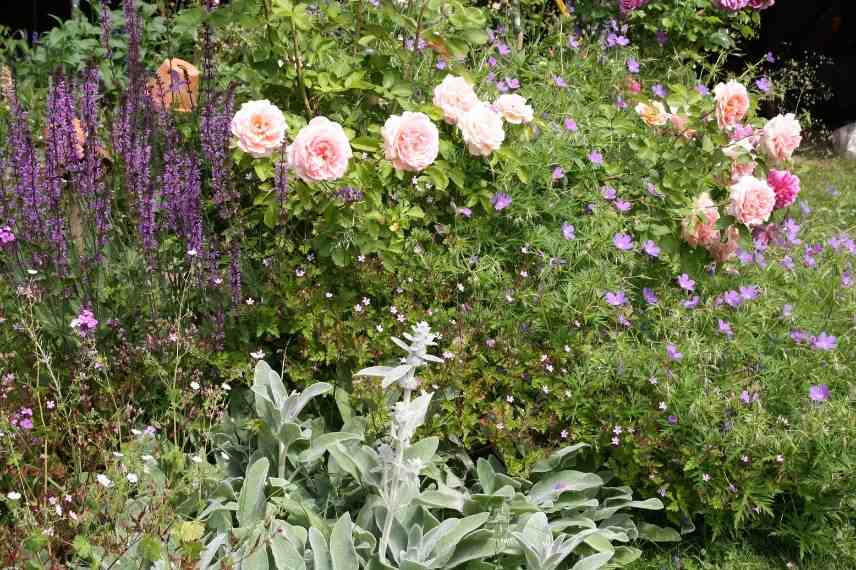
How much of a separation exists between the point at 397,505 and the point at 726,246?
1717 millimetres

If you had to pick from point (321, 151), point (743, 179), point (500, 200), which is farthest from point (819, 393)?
point (321, 151)

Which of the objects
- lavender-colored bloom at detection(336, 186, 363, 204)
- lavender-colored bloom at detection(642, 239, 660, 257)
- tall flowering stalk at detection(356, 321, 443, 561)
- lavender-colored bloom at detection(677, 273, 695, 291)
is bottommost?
tall flowering stalk at detection(356, 321, 443, 561)

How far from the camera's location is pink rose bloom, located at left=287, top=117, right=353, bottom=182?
295cm

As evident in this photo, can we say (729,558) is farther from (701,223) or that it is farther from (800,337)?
(701,223)

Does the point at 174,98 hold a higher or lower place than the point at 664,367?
higher

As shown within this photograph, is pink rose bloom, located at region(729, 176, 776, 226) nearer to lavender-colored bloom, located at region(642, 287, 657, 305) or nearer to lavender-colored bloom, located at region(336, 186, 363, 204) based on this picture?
lavender-colored bloom, located at region(642, 287, 657, 305)

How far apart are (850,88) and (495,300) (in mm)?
6877

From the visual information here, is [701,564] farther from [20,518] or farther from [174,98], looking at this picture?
[174,98]

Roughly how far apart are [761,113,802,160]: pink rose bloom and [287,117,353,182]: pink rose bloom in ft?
5.49

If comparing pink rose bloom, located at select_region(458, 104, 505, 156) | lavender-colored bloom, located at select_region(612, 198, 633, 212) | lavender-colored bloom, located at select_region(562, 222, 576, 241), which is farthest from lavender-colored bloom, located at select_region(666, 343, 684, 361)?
pink rose bloom, located at select_region(458, 104, 505, 156)

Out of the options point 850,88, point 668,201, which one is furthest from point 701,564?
point 850,88

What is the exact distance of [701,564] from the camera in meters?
3.11

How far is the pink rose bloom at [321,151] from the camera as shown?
9.68 ft

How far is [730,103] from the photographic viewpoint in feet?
11.4
